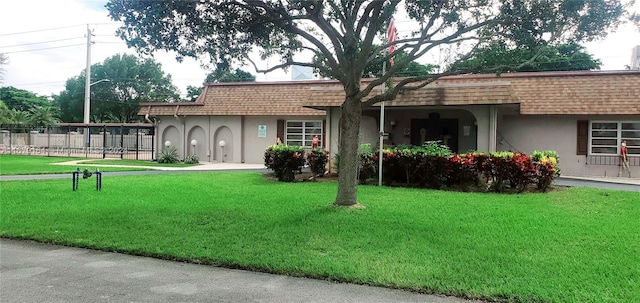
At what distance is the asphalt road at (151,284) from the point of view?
14.8 ft

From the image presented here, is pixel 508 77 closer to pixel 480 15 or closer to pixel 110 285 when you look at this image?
pixel 480 15

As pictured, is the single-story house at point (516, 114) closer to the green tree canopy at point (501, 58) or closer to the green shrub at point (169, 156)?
the green tree canopy at point (501, 58)

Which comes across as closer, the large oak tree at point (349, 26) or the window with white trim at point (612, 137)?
the large oak tree at point (349, 26)

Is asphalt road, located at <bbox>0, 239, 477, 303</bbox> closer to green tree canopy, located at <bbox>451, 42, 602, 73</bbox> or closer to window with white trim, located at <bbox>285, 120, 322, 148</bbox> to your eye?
green tree canopy, located at <bbox>451, 42, 602, 73</bbox>

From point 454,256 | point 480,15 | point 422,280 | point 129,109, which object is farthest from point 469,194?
point 129,109

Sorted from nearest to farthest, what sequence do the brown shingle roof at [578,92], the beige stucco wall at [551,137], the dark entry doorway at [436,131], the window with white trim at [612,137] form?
the brown shingle roof at [578,92]
the window with white trim at [612,137]
the beige stucco wall at [551,137]
the dark entry doorway at [436,131]

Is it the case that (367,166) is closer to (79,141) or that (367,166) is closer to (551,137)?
(551,137)

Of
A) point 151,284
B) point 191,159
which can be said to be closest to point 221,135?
point 191,159

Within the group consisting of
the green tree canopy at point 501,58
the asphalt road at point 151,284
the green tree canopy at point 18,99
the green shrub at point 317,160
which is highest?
the green tree canopy at point 18,99

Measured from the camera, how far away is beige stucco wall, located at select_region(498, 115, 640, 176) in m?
17.5

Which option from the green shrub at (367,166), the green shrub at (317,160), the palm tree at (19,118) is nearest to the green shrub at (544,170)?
the green shrub at (367,166)

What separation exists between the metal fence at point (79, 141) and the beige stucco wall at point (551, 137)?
20495 mm

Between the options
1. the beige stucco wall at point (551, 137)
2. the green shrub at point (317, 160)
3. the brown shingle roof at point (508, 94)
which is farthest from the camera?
the beige stucco wall at point (551, 137)

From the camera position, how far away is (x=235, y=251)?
20.0ft
